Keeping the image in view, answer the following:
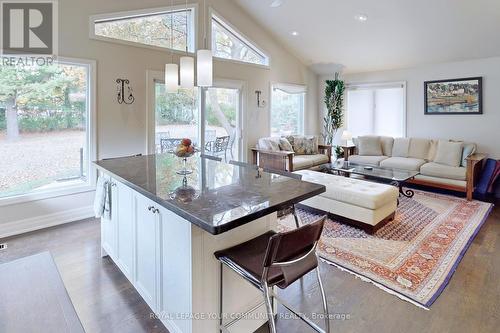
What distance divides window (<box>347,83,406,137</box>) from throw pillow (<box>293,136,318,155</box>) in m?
1.42

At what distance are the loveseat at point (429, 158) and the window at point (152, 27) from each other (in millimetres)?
4006

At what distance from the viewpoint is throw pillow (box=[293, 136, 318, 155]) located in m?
6.44

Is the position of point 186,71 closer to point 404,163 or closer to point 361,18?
point 361,18

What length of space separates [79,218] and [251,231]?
3.10m

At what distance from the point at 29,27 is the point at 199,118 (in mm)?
2576

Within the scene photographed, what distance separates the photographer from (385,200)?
3490 millimetres

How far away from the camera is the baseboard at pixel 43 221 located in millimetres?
3463

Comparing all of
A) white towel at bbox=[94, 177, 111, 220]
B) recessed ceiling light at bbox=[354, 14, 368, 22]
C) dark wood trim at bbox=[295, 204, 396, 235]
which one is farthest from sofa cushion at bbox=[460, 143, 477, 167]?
white towel at bbox=[94, 177, 111, 220]

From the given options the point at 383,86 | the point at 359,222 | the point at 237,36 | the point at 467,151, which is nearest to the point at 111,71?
the point at 237,36

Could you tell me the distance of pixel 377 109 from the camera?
6863 mm

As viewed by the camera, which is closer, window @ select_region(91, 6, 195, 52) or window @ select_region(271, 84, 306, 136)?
window @ select_region(91, 6, 195, 52)

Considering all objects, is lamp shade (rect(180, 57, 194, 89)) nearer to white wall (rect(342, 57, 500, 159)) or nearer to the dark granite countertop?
→ the dark granite countertop

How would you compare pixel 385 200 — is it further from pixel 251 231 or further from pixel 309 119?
pixel 309 119

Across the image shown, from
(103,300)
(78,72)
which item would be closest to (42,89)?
(78,72)
